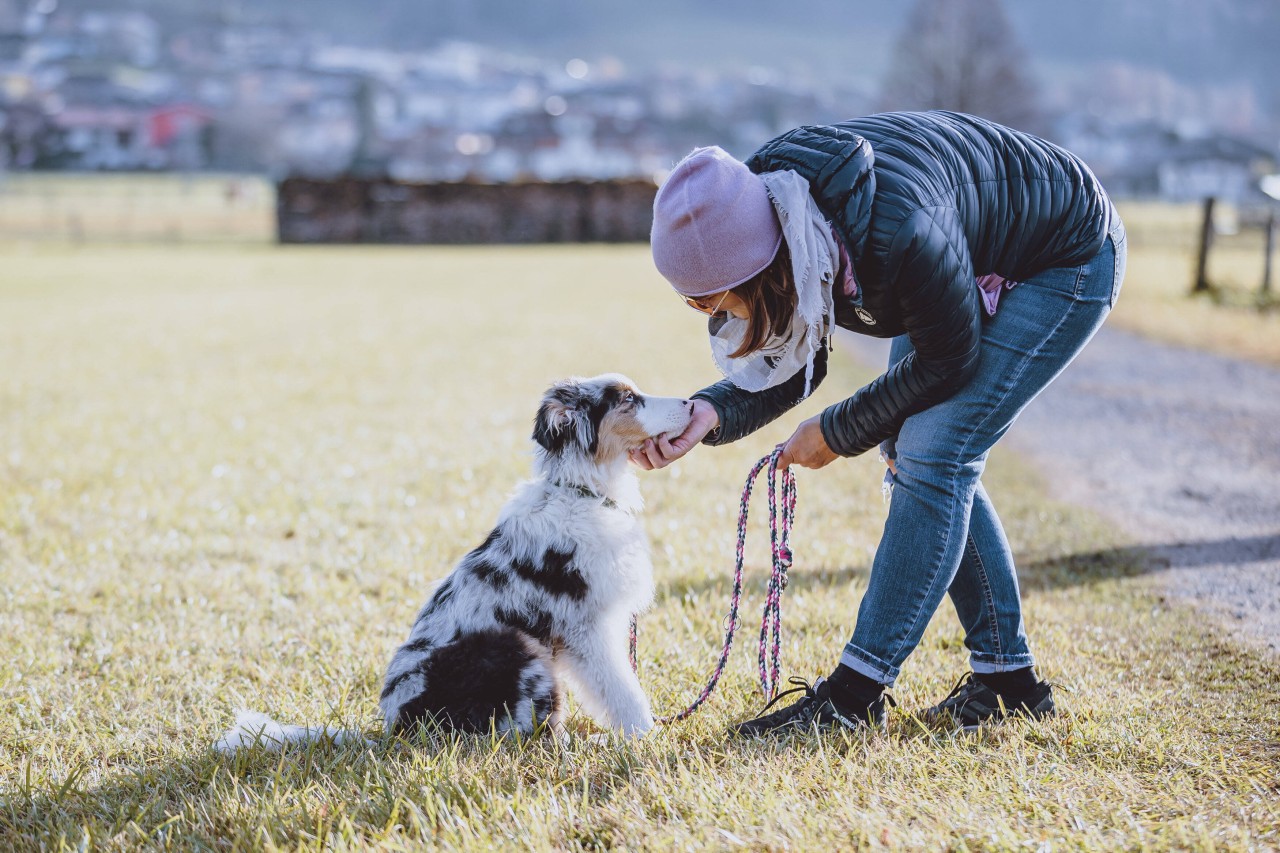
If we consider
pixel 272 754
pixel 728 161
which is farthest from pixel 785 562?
pixel 272 754

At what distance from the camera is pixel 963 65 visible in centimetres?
4484

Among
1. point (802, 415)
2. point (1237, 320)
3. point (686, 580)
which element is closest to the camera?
point (686, 580)

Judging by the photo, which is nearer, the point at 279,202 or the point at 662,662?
the point at 662,662

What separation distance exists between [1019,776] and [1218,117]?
6412 inches

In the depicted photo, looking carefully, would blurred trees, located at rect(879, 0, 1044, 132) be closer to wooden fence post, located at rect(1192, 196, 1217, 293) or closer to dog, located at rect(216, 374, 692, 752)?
wooden fence post, located at rect(1192, 196, 1217, 293)

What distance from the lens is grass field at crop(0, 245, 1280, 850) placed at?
281 centimetres

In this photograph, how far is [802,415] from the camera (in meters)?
9.36

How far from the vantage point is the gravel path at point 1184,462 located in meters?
5.05

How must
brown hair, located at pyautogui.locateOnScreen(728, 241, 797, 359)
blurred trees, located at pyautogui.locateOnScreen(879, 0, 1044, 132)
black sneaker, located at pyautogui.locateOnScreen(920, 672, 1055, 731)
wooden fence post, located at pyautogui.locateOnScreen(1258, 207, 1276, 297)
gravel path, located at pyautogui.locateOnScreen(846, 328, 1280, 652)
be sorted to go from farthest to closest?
blurred trees, located at pyautogui.locateOnScreen(879, 0, 1044, 132) < wooden fence post, located at pyautogui.locateOnScreen(1258, 207, 1276, 297) < gravel path, located at pyautogui.locateOnScreen(846, 328, 1280, 652) < black sneaker, located at pyautogui.locateOnScreen(920, 672, 1055, 731) < brown hair, located at pyautogui.locateOnScreen(728, 241, 797, 359)

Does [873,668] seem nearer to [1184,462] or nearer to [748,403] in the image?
[748,403]

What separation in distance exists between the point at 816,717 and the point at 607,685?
0.68 metres

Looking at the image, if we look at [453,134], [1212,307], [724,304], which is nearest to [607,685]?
[724,304]

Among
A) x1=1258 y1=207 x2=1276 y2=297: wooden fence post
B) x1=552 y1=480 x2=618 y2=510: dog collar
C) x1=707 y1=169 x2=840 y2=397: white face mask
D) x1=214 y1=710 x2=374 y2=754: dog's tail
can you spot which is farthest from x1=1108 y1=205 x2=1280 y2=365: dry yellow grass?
x1=214 y1=710 x2=374 y2=754: dog's tail

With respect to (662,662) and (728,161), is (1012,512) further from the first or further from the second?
(728,161)
